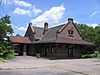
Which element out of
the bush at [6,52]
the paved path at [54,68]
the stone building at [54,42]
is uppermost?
the stone building at [54,42]

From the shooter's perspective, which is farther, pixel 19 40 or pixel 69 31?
pixel 19 40

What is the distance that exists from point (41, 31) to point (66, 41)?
1251cm

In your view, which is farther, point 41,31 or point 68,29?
point 41,31

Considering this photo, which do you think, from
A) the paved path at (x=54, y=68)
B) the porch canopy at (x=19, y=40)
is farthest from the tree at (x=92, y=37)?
the paved path at (x=54, y=68)

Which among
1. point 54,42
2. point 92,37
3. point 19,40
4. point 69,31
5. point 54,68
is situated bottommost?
point 54,68

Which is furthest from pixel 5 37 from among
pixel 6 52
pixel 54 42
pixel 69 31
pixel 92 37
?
pixel 92 37

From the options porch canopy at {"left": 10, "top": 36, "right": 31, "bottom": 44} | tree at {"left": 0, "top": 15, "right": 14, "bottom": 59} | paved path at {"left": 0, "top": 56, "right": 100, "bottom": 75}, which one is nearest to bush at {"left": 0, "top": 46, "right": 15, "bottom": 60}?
tree at {"left": 0, "top": 15, "right": 14, "bottom": 59}

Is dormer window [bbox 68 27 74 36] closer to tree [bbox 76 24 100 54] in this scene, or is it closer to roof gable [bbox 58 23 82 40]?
roof gable [bbox 58 23 82 40]

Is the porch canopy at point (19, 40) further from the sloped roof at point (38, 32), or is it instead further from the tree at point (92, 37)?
the tree at point (92, 37)

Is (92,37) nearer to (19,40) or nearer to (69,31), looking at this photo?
(69,31)

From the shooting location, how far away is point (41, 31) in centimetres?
5538

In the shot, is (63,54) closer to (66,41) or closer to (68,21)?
(66,41)

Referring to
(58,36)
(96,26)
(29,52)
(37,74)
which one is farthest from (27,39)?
(37,74)

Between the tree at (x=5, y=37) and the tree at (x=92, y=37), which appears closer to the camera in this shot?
the tree at (x=5, y=37)
